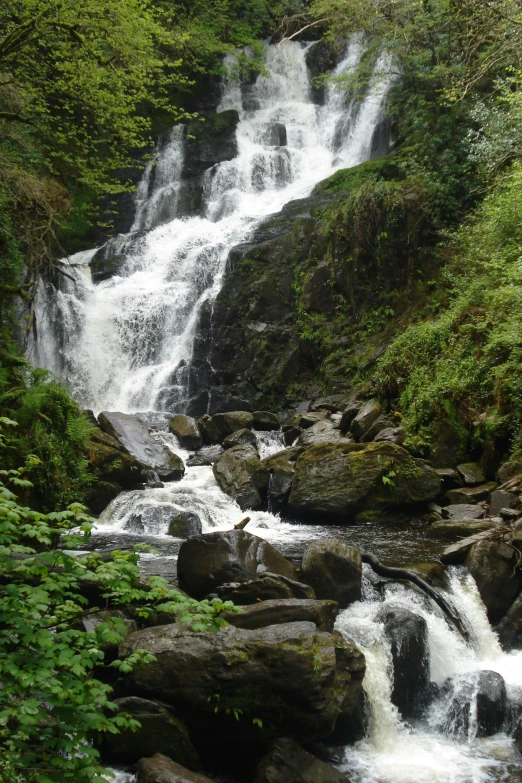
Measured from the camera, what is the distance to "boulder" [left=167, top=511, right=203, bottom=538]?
32.6 ft

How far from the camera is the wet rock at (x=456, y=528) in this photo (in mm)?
8670

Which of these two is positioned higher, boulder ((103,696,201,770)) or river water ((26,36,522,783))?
river water ((26,36,522,783))

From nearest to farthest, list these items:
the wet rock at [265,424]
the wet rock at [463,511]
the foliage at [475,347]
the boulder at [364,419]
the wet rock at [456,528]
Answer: the wet rock at [456,528]
the wet rock at [463,511]
the foliage at [475,347]
the boulder at [364,419]
the wet rock at [265,424]

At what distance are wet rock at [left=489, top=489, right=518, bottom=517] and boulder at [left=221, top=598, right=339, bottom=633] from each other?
4.11 m

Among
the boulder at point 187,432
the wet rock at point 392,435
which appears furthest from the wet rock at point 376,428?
the boulder at point 187,432

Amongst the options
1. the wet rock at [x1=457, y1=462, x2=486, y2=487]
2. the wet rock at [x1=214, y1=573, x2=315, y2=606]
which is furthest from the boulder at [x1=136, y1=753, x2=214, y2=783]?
the wet rock at [x1=457, y1=462, x2=486, y2=487]

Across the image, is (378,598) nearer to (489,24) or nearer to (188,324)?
(489,24)

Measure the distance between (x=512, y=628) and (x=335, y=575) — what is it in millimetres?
2093

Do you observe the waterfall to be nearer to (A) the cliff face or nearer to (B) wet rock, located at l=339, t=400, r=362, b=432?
(A) the cliff face

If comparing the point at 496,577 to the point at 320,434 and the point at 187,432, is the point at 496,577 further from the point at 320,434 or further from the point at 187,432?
the point at 187,432

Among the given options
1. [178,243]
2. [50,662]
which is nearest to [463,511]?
[50,662]

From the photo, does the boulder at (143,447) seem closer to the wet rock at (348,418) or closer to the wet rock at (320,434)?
the wet rock at (320,434)

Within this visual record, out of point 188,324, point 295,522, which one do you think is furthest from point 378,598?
point 188,324

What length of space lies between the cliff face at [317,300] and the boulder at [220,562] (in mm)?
9706
